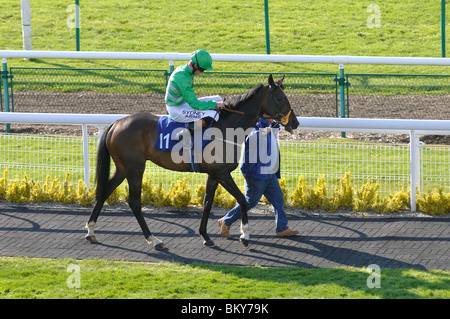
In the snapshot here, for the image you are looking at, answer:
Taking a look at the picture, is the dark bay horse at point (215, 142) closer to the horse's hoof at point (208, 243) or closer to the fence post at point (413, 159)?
the horse's hoof at point (208, 243)

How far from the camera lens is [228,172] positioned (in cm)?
739

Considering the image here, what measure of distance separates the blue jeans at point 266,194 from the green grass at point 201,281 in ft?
3.10

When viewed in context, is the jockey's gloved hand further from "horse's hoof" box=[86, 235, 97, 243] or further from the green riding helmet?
"horse's hoof" box=[86, 235, 97, 243]

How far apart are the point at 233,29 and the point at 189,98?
13551 millimetres

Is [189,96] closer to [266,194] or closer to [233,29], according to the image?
[266,194]

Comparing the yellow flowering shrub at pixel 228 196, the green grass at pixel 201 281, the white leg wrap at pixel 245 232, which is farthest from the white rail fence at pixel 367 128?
the green grass at pixel 201 281

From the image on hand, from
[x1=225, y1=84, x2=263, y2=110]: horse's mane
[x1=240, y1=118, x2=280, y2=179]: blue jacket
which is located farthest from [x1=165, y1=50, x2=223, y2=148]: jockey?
[x1=240, y1=118, x2=280, y2=179]: blue jacket

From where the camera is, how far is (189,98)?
7.07 m

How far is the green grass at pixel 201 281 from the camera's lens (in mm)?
5953

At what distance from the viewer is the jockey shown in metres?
7.08
